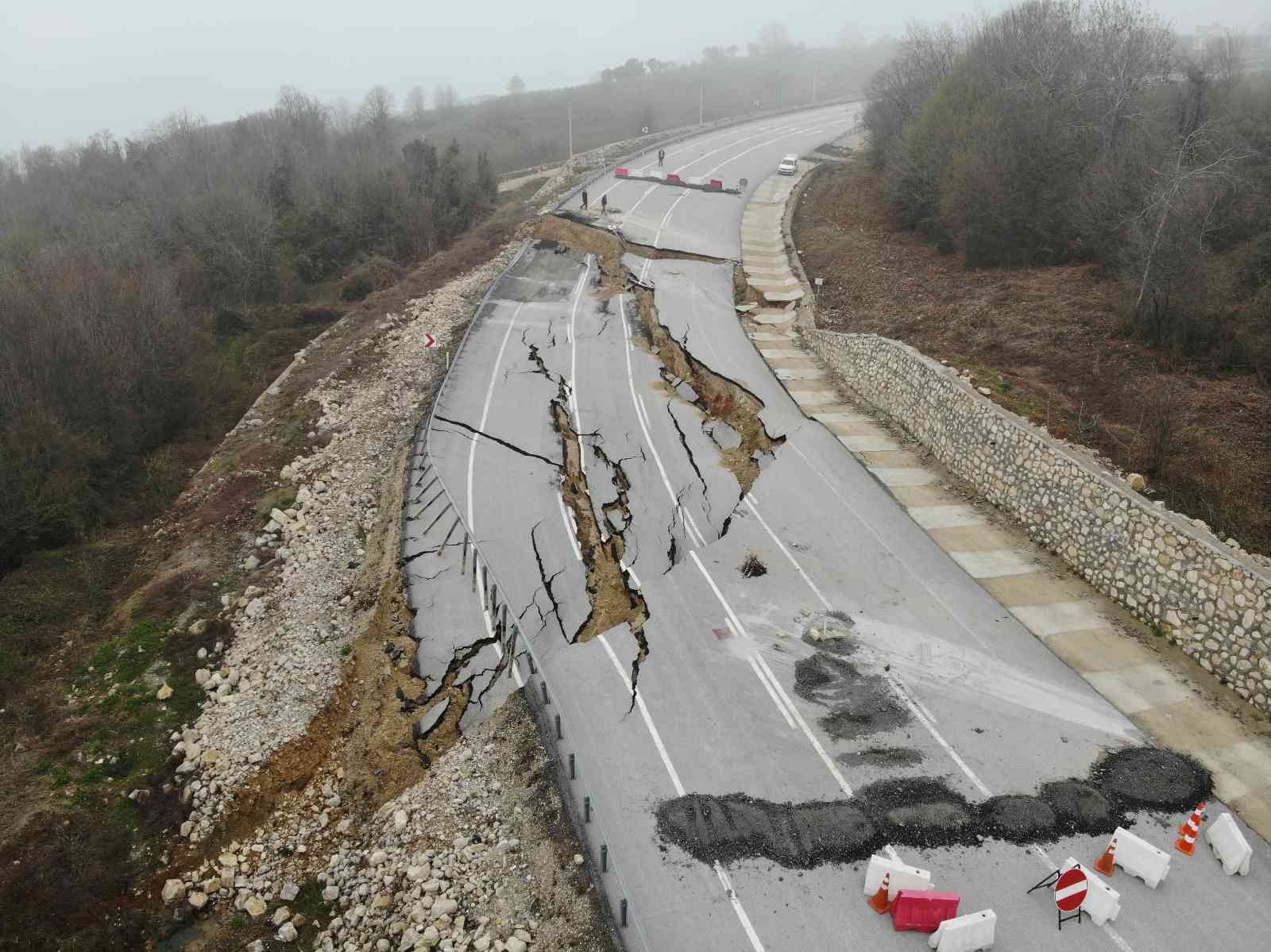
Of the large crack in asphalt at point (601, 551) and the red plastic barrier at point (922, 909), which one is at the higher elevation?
the large crack in asphalt at point (601, 551)

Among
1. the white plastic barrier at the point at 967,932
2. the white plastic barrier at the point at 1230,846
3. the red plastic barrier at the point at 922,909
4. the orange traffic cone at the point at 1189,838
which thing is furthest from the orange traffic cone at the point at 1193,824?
the red plastic barrier at the point at 922,909

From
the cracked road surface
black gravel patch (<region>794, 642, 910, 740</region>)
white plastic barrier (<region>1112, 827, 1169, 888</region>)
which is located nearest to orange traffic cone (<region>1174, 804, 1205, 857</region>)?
the cracked road surface

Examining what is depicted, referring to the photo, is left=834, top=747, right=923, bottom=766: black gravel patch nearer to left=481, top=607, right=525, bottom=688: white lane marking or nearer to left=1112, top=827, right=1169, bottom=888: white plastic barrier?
left=1112, top=827, right=1169, bottom=888: white plastic barrier

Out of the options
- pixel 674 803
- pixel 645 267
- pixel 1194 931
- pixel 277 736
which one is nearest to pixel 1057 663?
pixel 1194 931

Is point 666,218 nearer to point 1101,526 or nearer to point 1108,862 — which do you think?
point 1101,526

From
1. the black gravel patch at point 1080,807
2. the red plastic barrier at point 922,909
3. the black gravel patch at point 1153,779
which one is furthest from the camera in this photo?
the black gravel patch at point 1153,779

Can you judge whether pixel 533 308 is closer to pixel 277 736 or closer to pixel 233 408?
pixel 233 408

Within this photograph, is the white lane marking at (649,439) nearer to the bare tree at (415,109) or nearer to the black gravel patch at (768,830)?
the black gravel patch at (768,830)

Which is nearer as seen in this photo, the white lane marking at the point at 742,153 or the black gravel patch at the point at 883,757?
the black gravel patch at the point at 883,757
